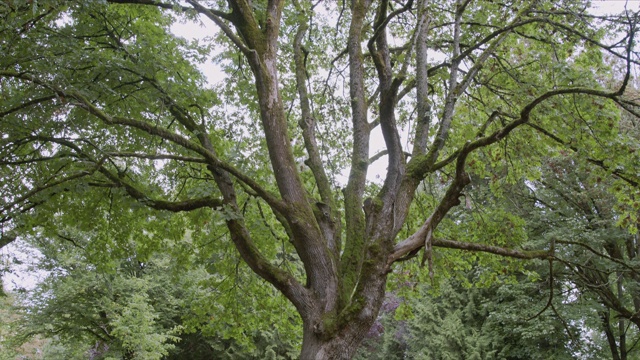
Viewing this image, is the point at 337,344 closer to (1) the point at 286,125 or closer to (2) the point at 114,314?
(1) the point at 286,125

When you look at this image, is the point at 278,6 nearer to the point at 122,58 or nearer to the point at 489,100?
the point at 122,58

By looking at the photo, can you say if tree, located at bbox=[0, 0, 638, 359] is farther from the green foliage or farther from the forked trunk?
the green foliage

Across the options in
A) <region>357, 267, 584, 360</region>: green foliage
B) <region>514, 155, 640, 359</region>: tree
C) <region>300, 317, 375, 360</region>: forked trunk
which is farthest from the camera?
<region>357, 267, 584, 360</region>: green foliage

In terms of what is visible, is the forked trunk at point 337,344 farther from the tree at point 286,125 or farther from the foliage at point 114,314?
the foliage at point 114,314

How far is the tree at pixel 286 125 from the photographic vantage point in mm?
4324

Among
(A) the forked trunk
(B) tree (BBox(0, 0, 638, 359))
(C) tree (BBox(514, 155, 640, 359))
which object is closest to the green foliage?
(C) tree (BBox(514, 155, 640, 359))

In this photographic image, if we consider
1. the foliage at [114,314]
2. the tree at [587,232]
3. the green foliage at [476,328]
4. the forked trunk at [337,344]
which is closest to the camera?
the forked trunk at [337,344]

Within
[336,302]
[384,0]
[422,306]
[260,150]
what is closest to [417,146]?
[384,0]

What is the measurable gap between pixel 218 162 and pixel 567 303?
8.97 metres

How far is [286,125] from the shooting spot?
→ 4992 millimetres

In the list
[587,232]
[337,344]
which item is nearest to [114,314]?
[337,344]

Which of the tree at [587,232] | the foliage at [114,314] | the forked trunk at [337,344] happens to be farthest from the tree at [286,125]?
the foliage at [114,314]

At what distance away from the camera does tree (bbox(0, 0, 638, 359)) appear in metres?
4.32

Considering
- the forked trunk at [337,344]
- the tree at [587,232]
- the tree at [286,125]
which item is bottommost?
the forked trunk at [337,344]
